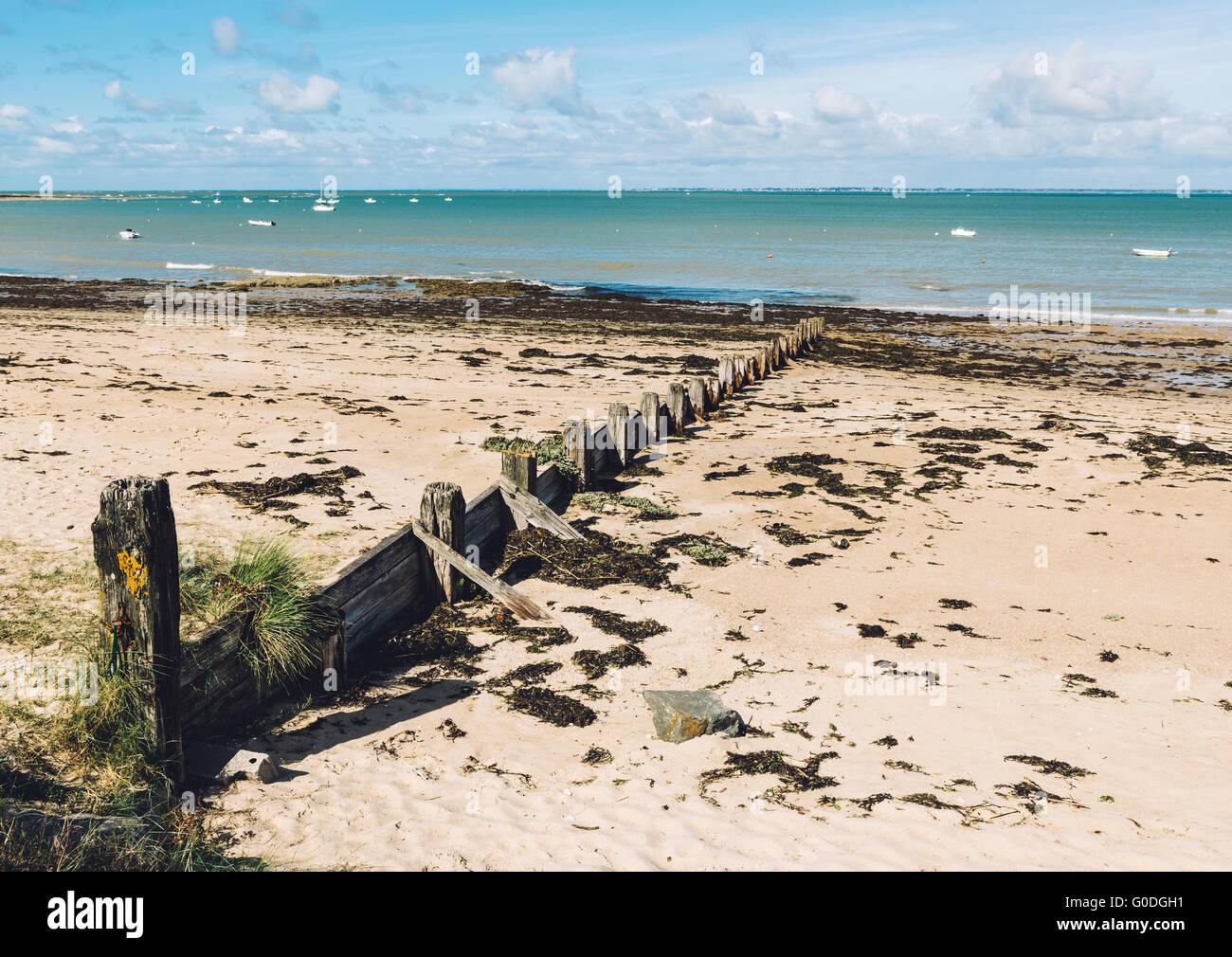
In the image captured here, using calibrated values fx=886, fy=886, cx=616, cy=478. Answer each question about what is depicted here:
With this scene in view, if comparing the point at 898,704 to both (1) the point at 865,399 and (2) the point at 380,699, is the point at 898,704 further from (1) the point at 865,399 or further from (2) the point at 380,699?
(1) the point at 865,399

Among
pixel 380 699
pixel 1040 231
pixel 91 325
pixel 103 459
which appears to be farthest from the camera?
pixel 1040 231

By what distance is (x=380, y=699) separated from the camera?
Result: 21.2 feet

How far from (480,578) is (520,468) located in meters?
1.87

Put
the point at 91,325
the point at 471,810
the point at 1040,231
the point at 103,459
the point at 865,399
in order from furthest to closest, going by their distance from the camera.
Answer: the point at 1040,231 → the point at 91,325 → the point at 865,399 → the point at 103,459 → the point at 471,810

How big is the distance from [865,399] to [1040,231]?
89.7 m

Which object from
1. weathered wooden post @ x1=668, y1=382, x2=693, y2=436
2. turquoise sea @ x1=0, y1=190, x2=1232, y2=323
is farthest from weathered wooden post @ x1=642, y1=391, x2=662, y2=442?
turquoise sea @ x1=0, y1=190, x2=1232, y2=323

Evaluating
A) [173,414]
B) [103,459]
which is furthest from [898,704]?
[173,414]

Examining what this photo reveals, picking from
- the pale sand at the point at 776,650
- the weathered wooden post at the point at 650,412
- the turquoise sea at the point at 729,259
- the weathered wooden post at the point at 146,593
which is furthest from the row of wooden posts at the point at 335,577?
the turquoise sea at the point at 729,259

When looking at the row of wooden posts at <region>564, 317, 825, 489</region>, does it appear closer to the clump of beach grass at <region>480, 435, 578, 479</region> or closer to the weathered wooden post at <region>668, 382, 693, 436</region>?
the weathered wooden post at <region>668, 382, 693, 436</region>

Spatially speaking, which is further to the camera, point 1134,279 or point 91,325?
point 1134,279

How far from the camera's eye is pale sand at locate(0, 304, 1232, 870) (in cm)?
493

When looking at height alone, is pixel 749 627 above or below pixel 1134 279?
below

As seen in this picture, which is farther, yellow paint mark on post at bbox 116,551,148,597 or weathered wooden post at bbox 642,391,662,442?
weathered wooden post at bbox 642,391,662,442

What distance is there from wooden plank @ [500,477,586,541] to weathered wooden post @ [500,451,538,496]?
2.4 inches
